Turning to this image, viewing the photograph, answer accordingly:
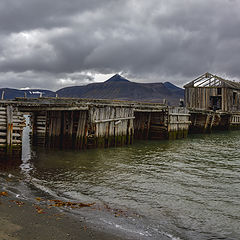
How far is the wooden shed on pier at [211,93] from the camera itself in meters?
51.1

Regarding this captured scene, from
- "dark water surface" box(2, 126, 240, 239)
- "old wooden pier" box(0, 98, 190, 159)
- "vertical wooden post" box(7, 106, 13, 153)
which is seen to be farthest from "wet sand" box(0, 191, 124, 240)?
"old wooden pier" box(0, 98, 190, 159)

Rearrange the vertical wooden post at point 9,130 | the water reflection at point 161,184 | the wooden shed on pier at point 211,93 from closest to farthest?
the water reflection at point 161,184
the vertical wooden post at point 9,130
the wooden shed on pier at point 211,93

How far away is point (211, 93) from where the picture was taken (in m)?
51.7

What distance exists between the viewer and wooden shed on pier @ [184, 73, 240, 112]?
168 ft

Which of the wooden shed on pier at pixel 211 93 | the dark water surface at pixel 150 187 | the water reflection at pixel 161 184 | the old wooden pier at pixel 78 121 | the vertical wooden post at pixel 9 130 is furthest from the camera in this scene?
the wooden shed on pier at pixel 211 93

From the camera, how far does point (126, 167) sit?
17.3 m

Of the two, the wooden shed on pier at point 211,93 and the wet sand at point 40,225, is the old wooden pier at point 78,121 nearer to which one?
the wet sand at point 40,225

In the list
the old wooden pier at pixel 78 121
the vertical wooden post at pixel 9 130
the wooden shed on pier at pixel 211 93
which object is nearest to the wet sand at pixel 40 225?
the vertical wooden post at pixel 9 130

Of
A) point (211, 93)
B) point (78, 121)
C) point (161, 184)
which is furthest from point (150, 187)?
point (211, 93)

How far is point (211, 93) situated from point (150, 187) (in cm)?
4242

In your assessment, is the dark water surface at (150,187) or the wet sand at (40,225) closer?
the wet sand at (40,225)

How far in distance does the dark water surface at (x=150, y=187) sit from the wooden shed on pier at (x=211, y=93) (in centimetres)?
3080

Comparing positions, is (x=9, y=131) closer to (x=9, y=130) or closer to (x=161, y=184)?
(x=9, y=130)

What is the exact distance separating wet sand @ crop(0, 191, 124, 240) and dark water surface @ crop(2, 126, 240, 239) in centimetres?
69
